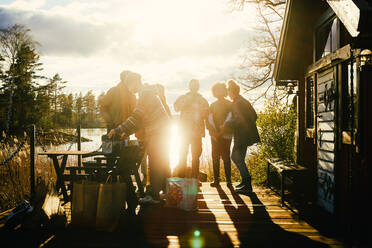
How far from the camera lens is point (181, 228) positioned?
3.68 m

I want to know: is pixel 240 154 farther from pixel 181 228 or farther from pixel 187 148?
pixel 181 228

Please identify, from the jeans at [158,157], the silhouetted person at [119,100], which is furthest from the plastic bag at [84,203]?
the silhouetted person at [119,100]

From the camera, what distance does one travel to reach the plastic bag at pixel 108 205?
11.6 feet

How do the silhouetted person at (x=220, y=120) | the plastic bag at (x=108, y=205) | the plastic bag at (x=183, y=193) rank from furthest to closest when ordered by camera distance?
the silhouetted person at (x=220, y=120) < the plastic bag at (x=183, y=193) < the plastic bag at (x=108, y=205)

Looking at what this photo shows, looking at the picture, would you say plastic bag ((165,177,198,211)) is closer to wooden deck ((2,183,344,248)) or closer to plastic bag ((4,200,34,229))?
wooden deck ((2,183,344,248))

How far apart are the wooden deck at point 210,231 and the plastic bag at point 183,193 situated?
0.33 ft

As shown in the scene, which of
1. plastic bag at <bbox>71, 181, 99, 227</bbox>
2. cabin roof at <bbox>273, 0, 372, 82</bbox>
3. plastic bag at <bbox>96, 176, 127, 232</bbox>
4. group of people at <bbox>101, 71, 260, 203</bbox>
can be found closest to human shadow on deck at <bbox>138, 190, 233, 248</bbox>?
plastic bag at <bbox>96, 176, 127, 232</bbox>

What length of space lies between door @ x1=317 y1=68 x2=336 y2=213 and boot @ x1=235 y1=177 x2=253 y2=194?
1202 mm

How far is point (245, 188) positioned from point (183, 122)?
1.67m

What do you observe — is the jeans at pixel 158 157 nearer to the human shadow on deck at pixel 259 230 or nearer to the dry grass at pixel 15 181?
the human shadow on deck at pixel 259 230

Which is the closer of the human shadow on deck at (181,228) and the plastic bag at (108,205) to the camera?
the human shadow on deck at (181,228)

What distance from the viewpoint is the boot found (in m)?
5.60

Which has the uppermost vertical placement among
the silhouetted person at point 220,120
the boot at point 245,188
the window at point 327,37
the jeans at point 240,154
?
the window at point 327,37

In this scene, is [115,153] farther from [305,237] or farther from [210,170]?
[210,170]
